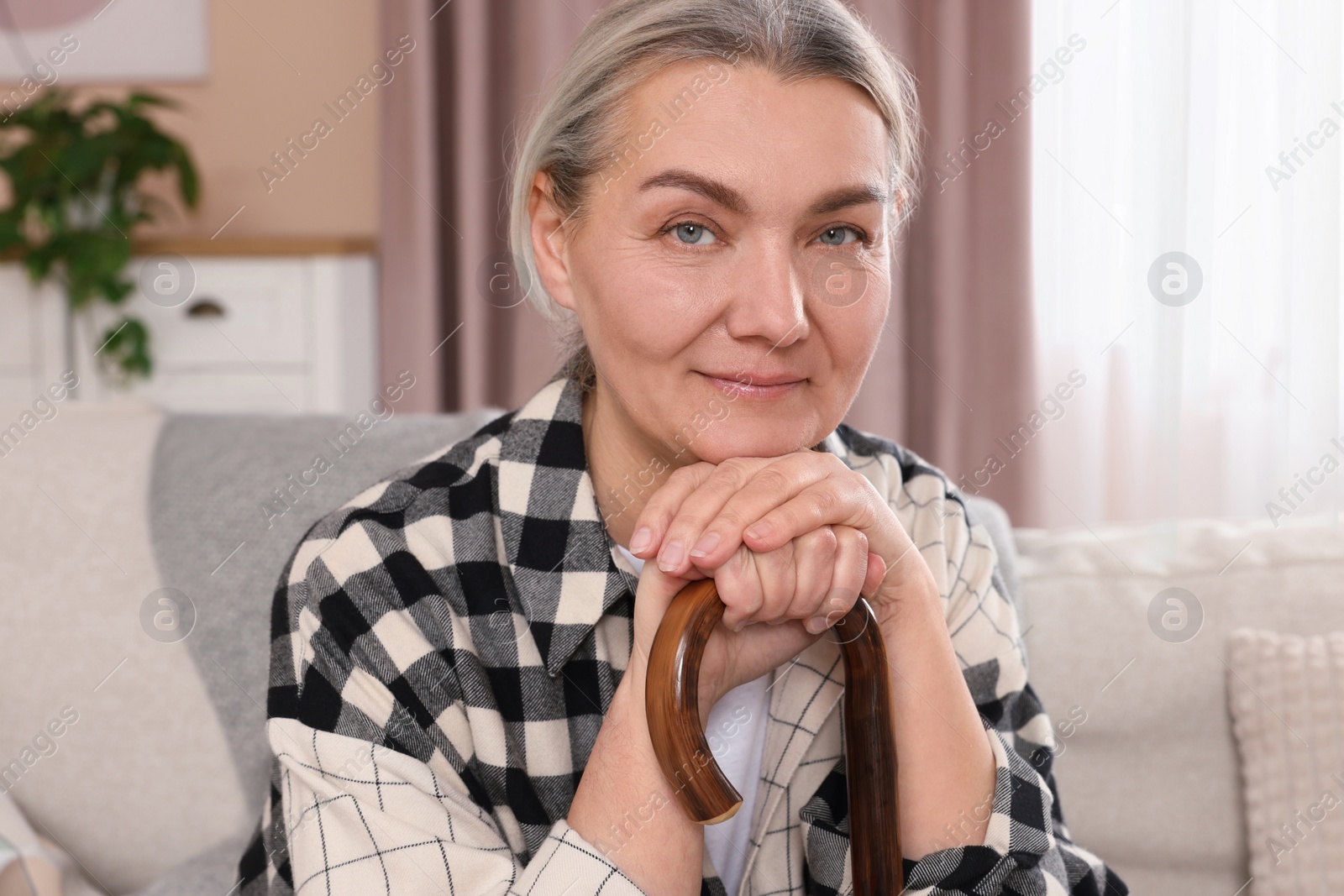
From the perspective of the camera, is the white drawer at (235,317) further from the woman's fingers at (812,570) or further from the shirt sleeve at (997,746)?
the woman's fingers at (812,570)

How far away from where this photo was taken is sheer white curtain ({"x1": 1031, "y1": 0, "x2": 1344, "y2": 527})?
7.76 ft

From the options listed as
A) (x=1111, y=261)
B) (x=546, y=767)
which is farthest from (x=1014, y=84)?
(x=546, y=767)

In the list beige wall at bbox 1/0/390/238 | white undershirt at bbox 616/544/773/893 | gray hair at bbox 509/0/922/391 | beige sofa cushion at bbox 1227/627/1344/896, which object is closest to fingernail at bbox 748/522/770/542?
white undershirt at bbox 616/544/773/893

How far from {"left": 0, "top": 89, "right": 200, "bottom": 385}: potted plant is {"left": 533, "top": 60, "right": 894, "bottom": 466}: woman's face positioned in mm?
2053

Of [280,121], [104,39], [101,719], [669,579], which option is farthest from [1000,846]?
[104,39]

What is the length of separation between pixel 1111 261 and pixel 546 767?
2.16 metres

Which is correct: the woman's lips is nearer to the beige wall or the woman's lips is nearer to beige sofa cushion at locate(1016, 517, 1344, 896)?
beige sofa cushion at locate(1016, 517, 1344, 896)

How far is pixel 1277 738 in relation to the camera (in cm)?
111

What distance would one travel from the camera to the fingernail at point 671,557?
774 mm

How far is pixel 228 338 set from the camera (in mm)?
2658

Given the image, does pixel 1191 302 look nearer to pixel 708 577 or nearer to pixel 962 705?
pixel 962 705

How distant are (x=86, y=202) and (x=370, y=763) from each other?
2.29m

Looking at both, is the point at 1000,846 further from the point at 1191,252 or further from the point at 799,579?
the point at 1191,252

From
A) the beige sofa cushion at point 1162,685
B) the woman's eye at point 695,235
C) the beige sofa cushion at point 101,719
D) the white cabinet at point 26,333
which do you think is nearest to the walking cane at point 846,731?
the woman's eye at point 695,235
